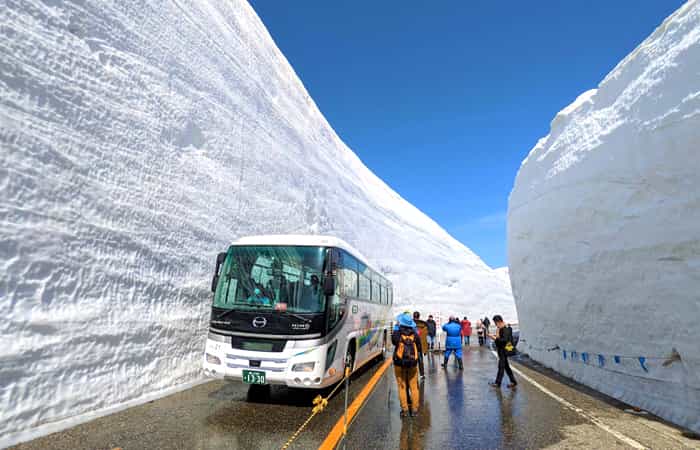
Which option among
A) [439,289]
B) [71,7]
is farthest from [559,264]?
A: [439,289]

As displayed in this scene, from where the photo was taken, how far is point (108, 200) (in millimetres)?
7004

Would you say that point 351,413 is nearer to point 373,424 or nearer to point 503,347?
point 373,424

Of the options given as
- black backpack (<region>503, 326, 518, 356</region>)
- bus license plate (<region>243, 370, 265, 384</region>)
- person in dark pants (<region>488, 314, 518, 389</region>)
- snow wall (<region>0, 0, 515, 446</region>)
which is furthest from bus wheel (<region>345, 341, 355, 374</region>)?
snow wall (<region>0, 0, 515, 446</region>)

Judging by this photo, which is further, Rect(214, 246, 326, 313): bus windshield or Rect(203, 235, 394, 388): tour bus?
Rect(214, 246, 326, 313): bus windshield

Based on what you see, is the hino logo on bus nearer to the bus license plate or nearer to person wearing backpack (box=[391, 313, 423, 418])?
the bus license plate

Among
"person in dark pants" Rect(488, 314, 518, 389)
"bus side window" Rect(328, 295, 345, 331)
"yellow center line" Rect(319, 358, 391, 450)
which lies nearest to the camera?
"yellow center line" Rect(319, 358, 391, 450)

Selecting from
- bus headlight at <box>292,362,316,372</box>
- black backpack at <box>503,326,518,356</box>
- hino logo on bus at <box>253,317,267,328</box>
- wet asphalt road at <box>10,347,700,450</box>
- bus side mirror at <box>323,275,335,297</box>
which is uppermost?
bus side mirror at <box>323,275,335,297</box>

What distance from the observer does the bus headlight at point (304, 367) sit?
5891mm

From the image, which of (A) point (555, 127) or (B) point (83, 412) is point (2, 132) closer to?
(B) point (83, 412)

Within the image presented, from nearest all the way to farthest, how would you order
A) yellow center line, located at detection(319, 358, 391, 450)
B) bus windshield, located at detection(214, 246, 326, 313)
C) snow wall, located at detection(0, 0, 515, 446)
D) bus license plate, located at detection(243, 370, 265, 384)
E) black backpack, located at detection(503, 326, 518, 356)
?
yellow center line, located at detection(319, 358, 391, 450)
snow wall, located at detection(0, 0, 515, 446)
bus license plate, located at detection(243, 370, 265, 384)
bus windshield, located at detection(214, 246, 326, 313)
black backpack, located at detection(503, 326, 518, 356)

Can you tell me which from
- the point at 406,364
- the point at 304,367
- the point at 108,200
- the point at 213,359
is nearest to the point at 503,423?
the point at 406,364

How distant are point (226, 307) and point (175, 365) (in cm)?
229

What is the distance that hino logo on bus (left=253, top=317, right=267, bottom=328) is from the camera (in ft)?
20.1

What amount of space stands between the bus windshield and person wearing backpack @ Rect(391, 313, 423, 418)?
130 cm
